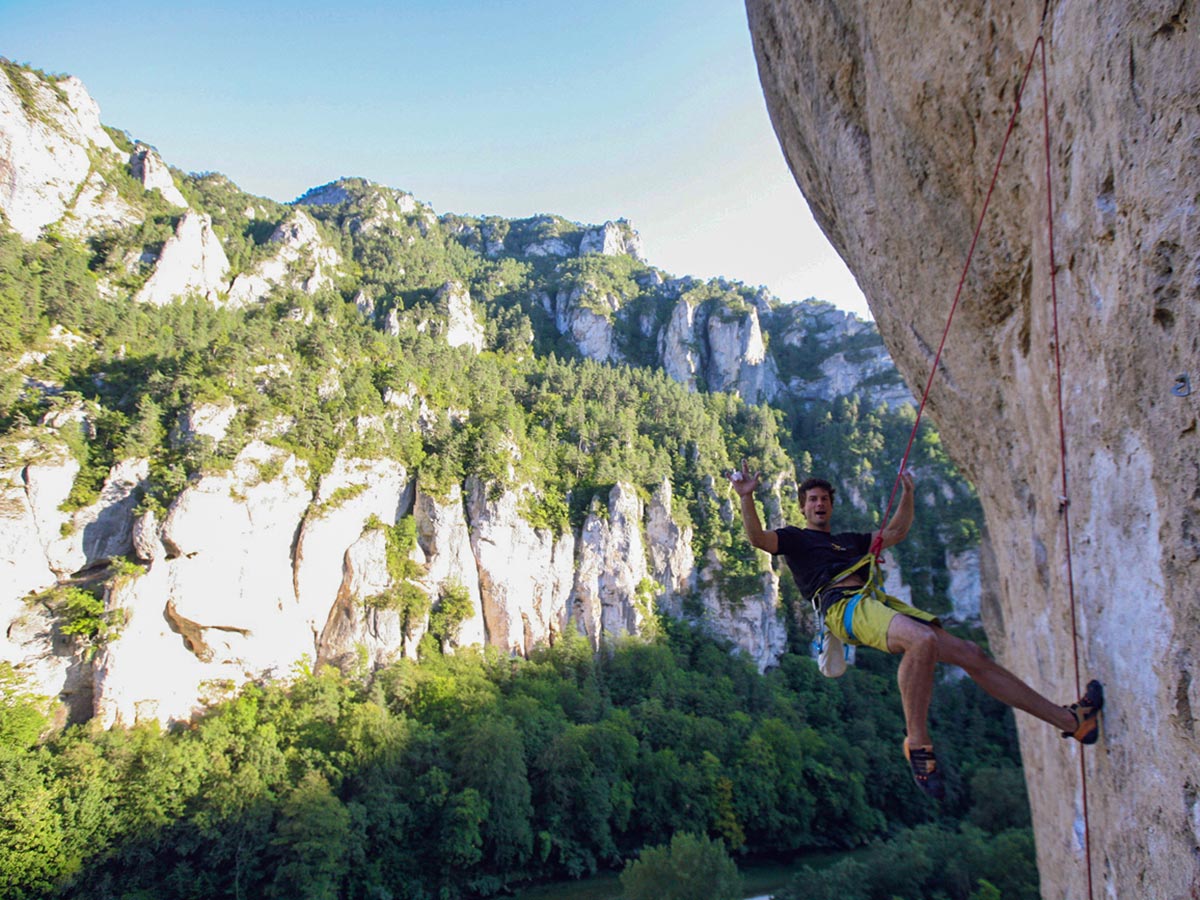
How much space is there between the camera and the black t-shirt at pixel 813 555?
438 cm

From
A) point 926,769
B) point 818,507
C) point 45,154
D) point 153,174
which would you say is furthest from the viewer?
point 153,174

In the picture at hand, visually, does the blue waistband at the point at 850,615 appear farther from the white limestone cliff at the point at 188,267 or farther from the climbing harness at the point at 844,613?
the white limestone cliff at the point at 188,267

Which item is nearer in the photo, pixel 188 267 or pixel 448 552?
pixel 448 552

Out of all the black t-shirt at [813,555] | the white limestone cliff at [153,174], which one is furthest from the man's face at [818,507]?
the white limestone cliff at [153,174]

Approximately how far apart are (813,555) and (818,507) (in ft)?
1.82

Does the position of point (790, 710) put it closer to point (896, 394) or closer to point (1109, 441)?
point (1109, 441)

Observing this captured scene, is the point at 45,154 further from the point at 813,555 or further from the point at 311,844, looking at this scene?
the point at 813,555

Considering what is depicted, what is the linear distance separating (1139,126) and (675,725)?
36.5m

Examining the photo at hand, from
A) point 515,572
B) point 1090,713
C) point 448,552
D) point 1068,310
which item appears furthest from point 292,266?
point 1090,713

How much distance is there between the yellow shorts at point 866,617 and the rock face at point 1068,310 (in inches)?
36.0

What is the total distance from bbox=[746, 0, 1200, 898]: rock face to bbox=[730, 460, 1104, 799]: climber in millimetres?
328

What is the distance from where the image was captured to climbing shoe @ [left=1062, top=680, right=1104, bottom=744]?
306 centimetres

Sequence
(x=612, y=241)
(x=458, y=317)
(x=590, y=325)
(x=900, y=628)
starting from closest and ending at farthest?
(x=900, y=628) → (x=458, y=317) → (x=590, y=325) → (x=612, y=241)

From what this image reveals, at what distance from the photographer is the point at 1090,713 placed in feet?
10.1
